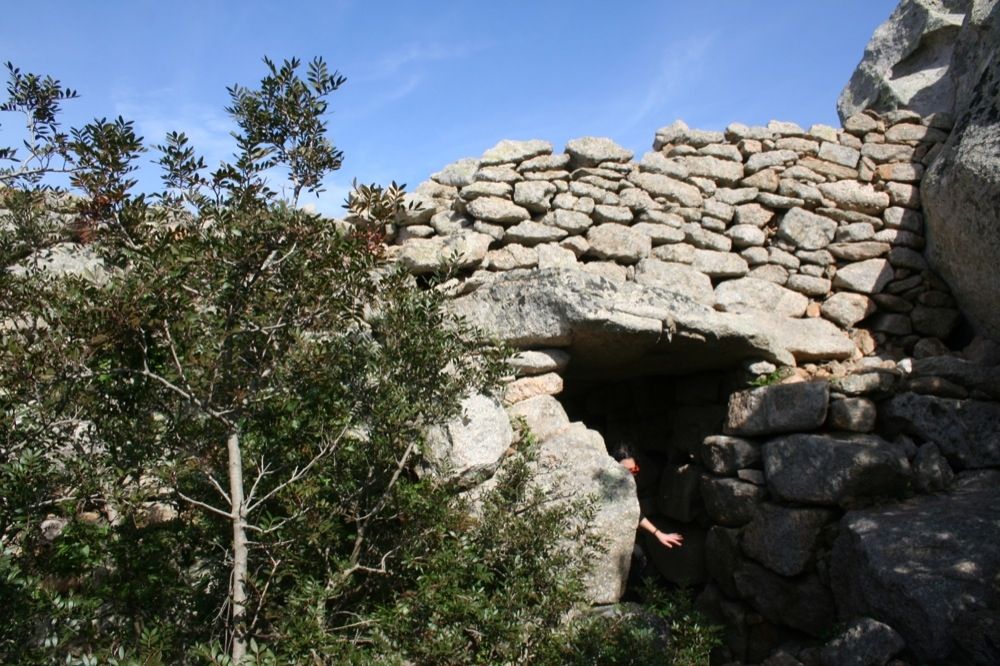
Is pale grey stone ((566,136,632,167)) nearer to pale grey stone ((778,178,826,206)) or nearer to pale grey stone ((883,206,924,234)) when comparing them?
pale grey stone ((778,178,826,206))

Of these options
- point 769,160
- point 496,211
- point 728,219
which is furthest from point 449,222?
point 769,160

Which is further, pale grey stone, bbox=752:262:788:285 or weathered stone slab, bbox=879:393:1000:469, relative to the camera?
pale grey stone, bbox=752:262:788:285

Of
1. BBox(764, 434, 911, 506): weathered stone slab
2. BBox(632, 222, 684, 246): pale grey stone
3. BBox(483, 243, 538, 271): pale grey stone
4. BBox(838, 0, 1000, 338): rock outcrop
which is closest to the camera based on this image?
BBox(764, 434, 911, 506): weathered stone slab

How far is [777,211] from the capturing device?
23.6 ft

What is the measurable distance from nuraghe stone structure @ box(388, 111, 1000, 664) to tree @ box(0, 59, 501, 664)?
629mm

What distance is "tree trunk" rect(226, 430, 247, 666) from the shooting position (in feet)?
9.58

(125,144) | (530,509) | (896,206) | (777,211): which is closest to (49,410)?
(125,144)

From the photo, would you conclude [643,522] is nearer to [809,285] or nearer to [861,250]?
[809,285]

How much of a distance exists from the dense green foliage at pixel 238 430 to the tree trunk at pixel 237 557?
0.01m

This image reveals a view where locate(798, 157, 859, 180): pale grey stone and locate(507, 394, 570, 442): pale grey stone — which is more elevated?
locate(798, 157, 859, 180): pale grey stone

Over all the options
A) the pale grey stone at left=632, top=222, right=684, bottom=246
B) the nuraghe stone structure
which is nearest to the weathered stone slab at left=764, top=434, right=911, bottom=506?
the nuraghe stone structure

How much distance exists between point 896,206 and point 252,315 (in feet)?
20.4

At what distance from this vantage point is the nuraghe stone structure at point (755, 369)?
4.73 m

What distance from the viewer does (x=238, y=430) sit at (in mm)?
3021
